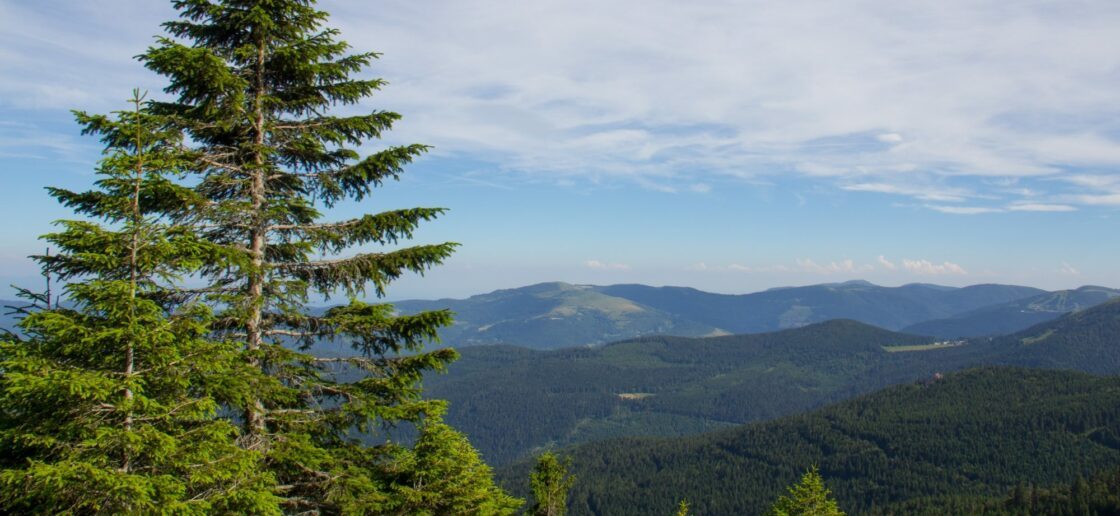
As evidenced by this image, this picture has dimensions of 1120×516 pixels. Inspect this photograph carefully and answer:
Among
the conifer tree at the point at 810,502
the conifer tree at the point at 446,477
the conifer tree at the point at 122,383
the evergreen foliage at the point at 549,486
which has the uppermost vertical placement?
the conifer tree at the point at 122,383

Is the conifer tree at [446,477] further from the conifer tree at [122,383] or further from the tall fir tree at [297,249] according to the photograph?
the conifer tree at [122,383]

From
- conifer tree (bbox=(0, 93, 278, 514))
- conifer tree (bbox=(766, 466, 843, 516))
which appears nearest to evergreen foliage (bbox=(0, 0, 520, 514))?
conifer tree (bbox=(0, 93, 278, 514))

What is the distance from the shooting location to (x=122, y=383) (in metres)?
10.6

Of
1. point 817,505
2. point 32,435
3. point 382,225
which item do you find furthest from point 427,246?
point 817,505

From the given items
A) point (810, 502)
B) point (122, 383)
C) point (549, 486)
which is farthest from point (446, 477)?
point (810, 502)

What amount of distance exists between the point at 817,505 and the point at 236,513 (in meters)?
36.4

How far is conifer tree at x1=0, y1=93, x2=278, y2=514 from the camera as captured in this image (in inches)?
397

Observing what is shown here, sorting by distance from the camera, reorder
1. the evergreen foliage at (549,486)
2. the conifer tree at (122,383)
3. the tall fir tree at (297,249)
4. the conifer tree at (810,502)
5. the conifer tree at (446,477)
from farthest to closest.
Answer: the conifer tree at (810,502)
the evergreen foliage at (549,486)
the conifer tree at (446,477)
the tall fir tree at (297,249)
the conifer tree at (122,383)

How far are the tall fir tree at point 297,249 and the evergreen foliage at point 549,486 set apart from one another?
538 inches

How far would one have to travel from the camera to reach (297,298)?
14672 mm

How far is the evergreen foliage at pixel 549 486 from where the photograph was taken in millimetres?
28578

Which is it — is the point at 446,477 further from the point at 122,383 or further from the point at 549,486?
the point at 122,383

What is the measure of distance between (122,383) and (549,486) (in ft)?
70.5

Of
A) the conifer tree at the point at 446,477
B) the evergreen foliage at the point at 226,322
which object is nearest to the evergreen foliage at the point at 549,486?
the conifer tree at the point at 446,477
